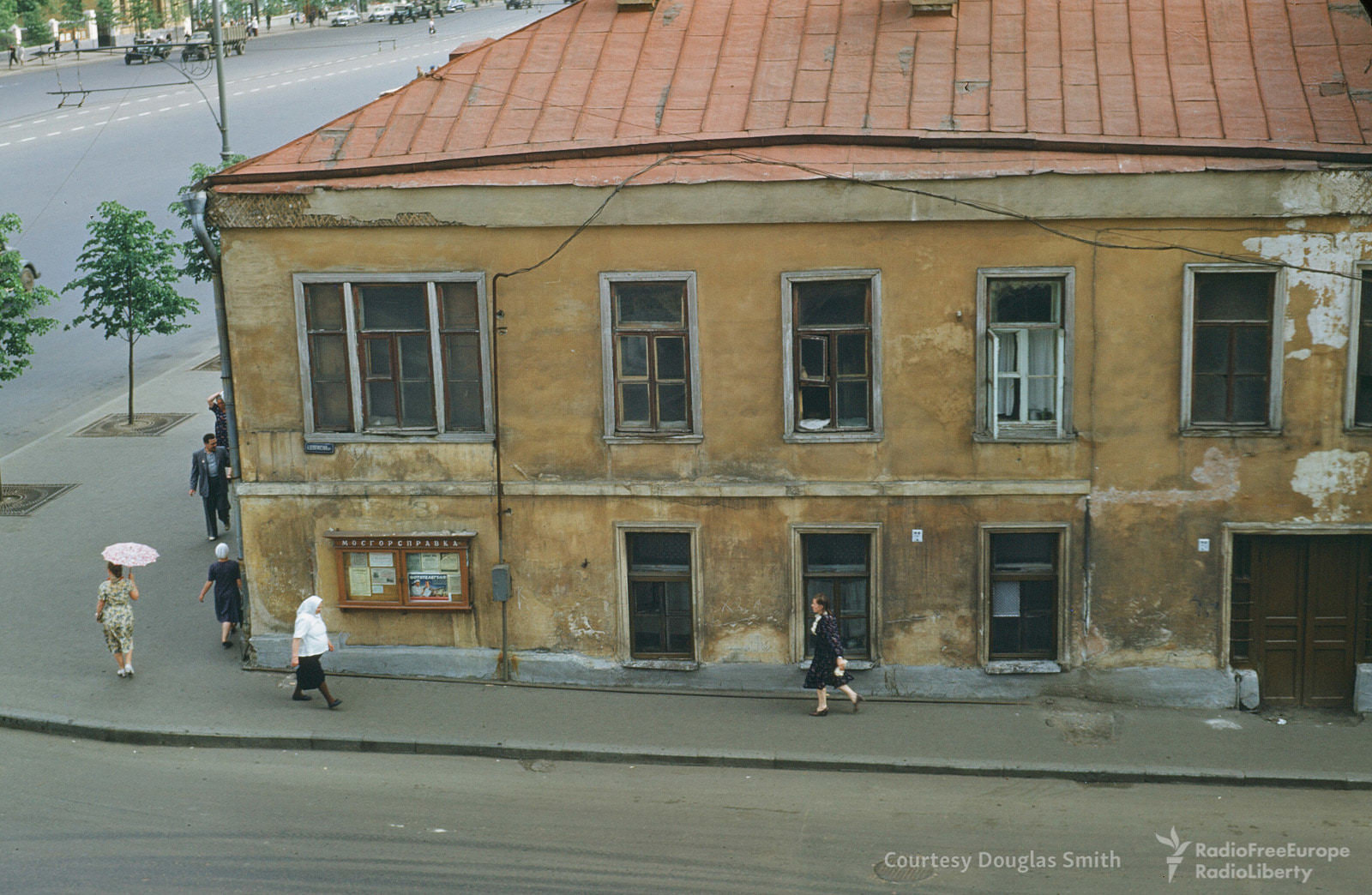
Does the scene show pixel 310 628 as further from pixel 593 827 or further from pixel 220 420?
pixel 220 420

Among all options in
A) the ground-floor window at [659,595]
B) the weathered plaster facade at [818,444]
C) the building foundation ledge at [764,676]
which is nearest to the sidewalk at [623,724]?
the building foundation ledge at [764,676]

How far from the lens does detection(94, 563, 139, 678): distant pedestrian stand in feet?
54.1

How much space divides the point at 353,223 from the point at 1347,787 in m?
11.7

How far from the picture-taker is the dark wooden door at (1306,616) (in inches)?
607

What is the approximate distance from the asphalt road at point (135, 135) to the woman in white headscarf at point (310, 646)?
43.9 ft

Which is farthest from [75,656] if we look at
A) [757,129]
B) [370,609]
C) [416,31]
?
[416,31]

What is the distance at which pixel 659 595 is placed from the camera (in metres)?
16.4

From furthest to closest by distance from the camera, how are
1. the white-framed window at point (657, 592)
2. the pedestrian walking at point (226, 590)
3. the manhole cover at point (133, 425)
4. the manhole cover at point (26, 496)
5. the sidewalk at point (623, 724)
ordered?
1. the manhole cover at point (133, 425)
2. the manhole cover at point (26, 496)
3. the pedestrian walking at point (226, 590)
4. the white-framed window at point (657, 592)
5. the sidewalk at point (623, 724)

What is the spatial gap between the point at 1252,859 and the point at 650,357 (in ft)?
25.7

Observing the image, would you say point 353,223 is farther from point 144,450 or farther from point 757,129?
point 144,450

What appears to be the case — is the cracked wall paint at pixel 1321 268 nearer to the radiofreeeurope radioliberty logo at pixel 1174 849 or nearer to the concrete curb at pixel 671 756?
the concrete curb at pixel 671 756

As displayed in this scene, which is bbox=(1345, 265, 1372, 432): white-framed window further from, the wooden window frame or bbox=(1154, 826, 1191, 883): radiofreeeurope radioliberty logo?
the wooden window frame

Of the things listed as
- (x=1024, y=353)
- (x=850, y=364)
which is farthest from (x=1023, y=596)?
(x=850, y=364)

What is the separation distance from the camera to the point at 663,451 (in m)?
15.9
